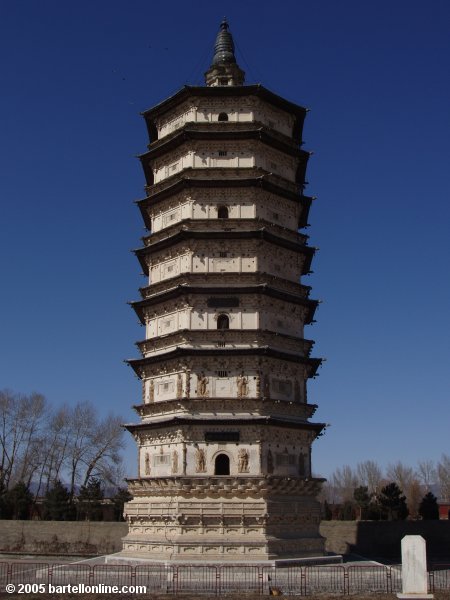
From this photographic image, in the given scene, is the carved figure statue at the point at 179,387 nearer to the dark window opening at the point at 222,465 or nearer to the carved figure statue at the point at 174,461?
the carved figure statue at the point at 174,461

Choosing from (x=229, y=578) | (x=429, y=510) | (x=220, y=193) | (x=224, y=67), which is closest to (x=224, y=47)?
(x=224, y=67)

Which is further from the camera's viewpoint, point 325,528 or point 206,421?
point 325,528

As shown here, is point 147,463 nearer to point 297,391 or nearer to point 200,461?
point 200,461

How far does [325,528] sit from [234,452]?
47.8 ft

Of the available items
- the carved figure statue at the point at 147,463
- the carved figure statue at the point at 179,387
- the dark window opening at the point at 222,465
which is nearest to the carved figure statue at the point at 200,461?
the dark window opening at the point at 222,465

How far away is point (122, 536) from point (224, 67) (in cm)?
2565

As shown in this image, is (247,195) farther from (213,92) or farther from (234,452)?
(234,452)

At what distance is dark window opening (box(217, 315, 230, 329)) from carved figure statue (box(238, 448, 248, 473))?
5.22 metres

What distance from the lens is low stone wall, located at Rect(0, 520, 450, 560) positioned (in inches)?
1515

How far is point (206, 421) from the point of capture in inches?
1095

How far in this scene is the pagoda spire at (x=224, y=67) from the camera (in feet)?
117

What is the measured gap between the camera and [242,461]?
2758 centimetres

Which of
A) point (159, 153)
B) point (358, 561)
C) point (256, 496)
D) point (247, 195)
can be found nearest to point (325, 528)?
point (358, 561)

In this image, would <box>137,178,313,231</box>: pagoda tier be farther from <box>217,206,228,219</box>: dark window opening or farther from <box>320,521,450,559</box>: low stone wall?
<box>320,521,450,559</box>: low stone wall
